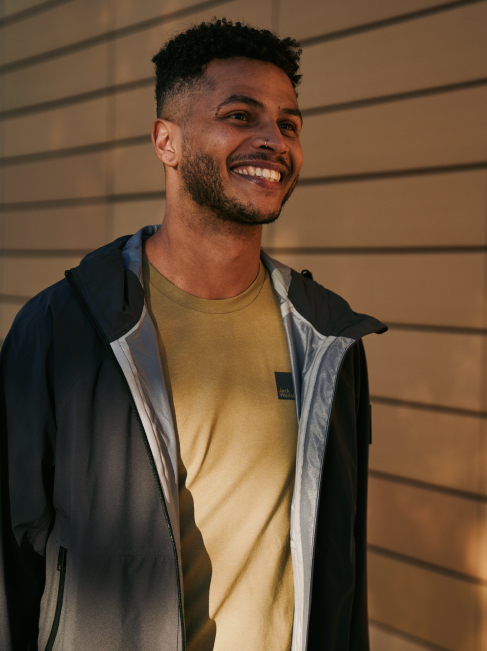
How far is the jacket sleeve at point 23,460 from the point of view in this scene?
1.57m

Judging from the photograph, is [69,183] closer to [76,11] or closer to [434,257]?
[76,11]

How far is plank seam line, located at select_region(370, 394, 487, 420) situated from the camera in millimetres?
3207

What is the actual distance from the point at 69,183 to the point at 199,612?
449cm

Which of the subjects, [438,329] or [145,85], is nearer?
[438,329]

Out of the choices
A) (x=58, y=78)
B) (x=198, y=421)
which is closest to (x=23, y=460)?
(x=198, y=421)

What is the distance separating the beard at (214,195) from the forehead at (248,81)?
0.61 feet

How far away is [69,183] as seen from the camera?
17.6 feet

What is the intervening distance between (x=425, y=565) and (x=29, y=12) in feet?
19.1

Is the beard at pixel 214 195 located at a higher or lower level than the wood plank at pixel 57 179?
lower

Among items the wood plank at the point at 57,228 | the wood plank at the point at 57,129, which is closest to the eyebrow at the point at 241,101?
the wood plank at the point at 57,228

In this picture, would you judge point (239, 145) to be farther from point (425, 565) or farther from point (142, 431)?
point (425, 565)

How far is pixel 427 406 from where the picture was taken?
3.39 m

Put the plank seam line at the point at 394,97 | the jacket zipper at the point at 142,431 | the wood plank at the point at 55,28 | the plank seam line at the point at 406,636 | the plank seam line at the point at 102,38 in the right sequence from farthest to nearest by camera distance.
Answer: the wood plank at the point at 55,28
the plank seam line at the point at 102,38
the plank seam line at the point at 406,636
the plank seam line at the point at 394,97
the jacket zipper at the point at 142,431

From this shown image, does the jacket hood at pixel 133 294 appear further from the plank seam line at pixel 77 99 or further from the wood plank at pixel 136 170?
the plank seam line at pixel 77 99
